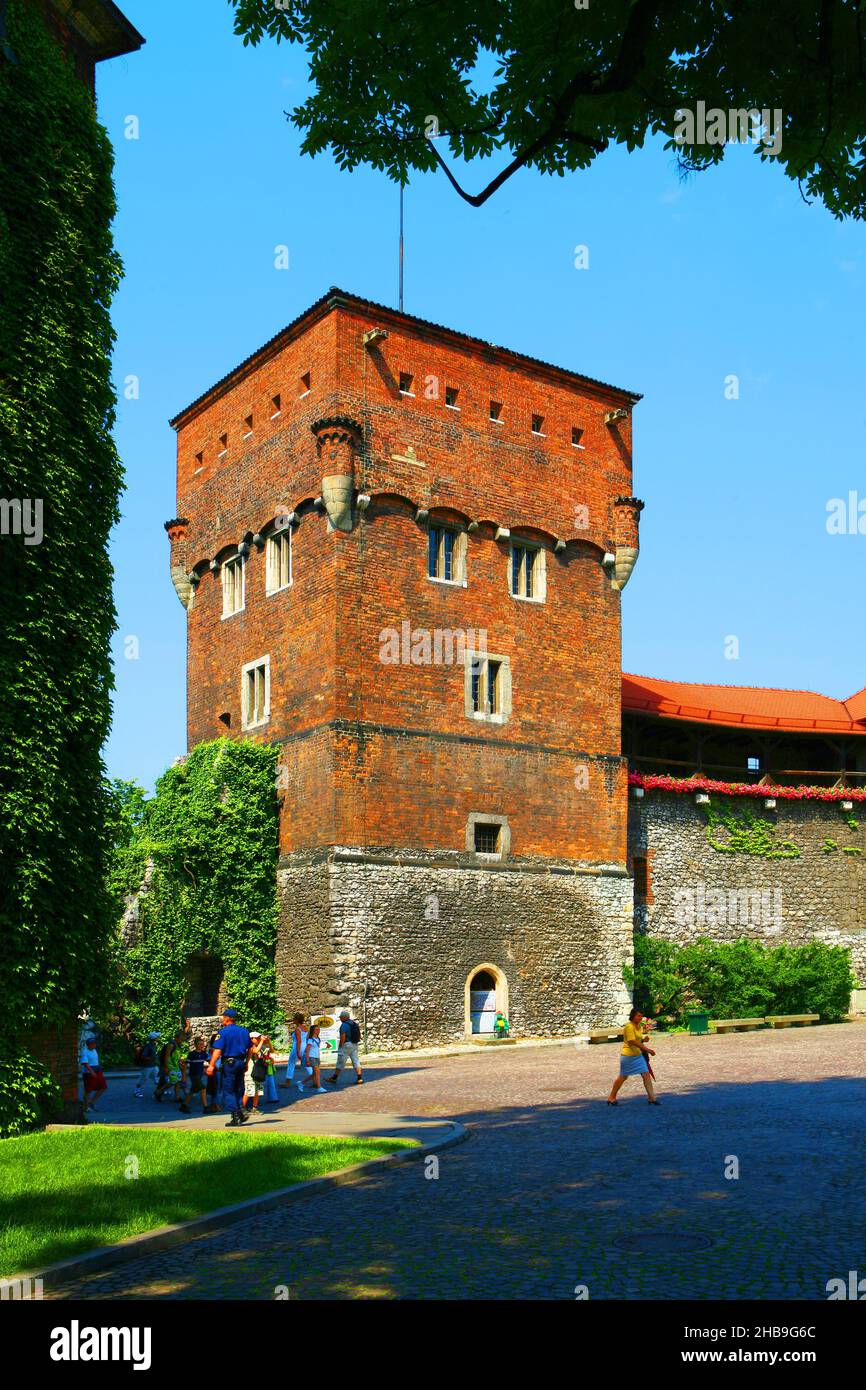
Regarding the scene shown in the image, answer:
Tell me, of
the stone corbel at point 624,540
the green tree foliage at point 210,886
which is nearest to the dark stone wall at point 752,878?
the stone corbel at point 624,540

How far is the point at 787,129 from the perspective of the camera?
7816 millimetres

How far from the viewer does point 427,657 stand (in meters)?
31.3

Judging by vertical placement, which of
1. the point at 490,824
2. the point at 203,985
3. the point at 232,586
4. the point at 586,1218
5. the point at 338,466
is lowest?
the point at 203,985

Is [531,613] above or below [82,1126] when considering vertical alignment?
above

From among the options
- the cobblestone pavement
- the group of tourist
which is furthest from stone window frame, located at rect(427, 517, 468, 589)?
the cobblestone pavement

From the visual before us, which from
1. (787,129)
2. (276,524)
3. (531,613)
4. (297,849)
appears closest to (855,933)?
(531,613)

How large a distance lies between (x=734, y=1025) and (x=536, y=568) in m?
13.1

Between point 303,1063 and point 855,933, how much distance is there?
2001cm

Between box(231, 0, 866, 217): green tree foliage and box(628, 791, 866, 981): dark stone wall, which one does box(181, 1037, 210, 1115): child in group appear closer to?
box(231, 0, 866, 217): green tree foliage

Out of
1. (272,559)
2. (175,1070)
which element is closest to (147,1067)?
(175,1070)

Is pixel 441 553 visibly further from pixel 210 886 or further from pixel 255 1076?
pixel 255 1076

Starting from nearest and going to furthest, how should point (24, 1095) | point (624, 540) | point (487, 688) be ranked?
point (24, 1095)
point (487, 688)
point (624, 540)

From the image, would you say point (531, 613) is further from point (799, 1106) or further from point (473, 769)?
point (799, 1106)

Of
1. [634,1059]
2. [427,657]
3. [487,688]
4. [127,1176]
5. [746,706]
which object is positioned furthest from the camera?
[746,706]
